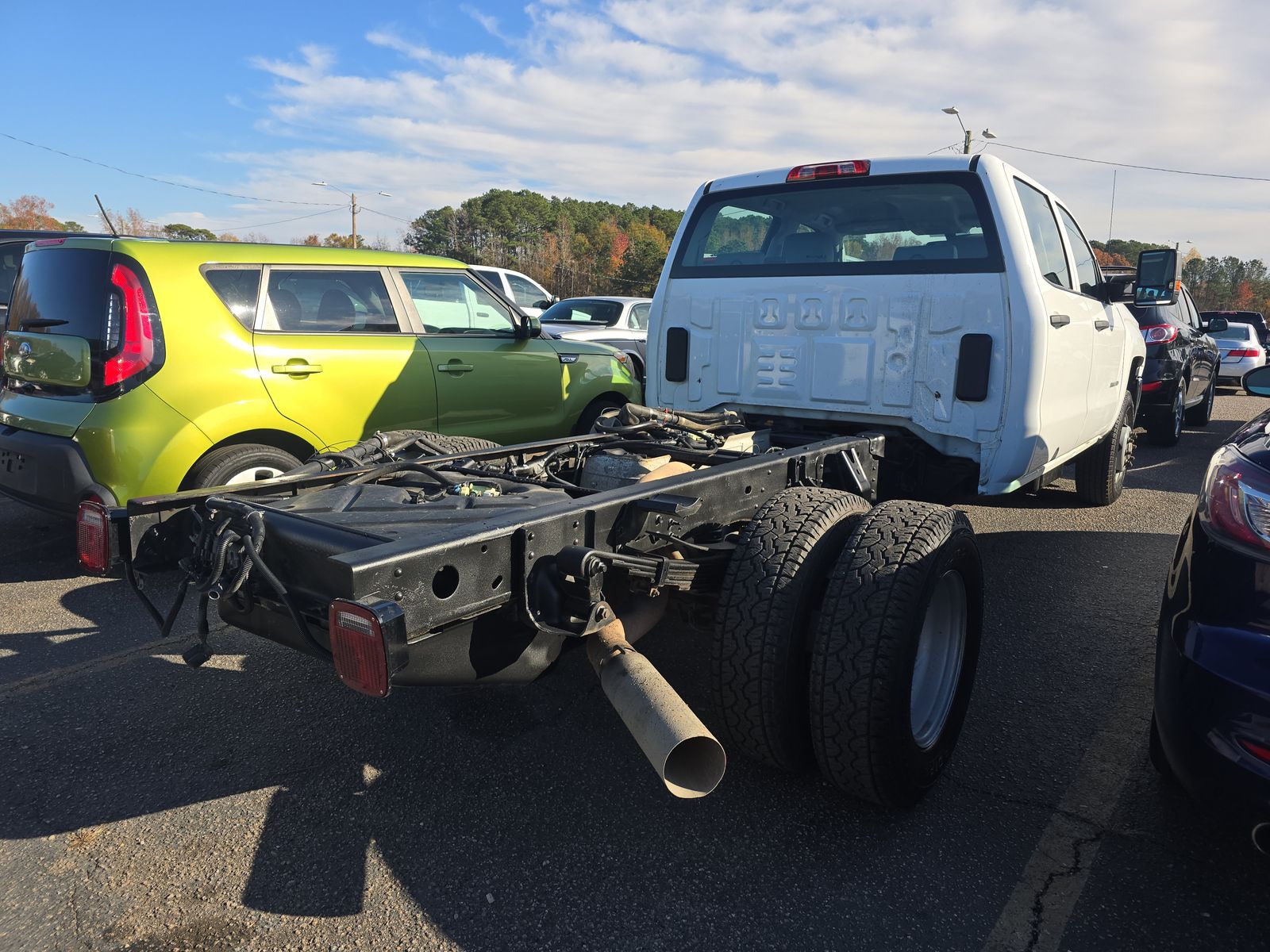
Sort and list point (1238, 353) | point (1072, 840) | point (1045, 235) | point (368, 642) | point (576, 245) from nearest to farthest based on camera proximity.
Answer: point (368, 642), point (1072, 840), point (1045, 235), point (1238, 353), point (576, 245)

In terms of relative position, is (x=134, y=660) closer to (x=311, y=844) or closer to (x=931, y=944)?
(x=311, y=844)

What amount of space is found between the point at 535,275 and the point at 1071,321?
2792 inches

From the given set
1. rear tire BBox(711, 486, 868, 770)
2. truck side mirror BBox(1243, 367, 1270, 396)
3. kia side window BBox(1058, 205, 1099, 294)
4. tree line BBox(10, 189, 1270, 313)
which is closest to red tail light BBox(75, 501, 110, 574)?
rear tire BBox(711, 486, 868, 770)

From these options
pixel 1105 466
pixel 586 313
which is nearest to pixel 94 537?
pixel 1105 466

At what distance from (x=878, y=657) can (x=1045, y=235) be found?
10.9 feet

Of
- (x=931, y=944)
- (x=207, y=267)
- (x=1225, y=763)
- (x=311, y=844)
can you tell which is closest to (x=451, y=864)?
(x=311, y=844)

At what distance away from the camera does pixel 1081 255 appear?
5.55 meters

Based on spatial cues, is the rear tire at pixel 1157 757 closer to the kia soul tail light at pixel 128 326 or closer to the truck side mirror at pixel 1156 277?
the truck side mirror at pixel 1156 277

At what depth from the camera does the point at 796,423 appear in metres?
4.53

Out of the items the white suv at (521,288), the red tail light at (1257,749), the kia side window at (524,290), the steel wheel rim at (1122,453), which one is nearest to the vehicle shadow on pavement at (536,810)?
the red tail light at (1257,749)

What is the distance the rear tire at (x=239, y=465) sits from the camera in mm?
4520

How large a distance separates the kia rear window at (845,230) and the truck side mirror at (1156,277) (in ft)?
8.58

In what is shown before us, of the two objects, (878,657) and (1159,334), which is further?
(1159,334)

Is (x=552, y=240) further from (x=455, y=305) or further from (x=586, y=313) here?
(x=455, y=305)
